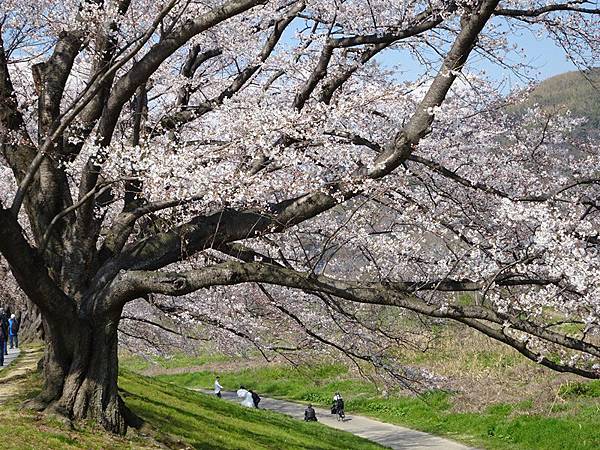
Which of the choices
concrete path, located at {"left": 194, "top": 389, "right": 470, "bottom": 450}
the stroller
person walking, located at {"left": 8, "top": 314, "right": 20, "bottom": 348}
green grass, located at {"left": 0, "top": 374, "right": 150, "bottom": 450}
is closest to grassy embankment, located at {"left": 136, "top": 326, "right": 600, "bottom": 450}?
concrete path, located at {"left": 194, "top": 389, "right": 470, "bottom": 450}

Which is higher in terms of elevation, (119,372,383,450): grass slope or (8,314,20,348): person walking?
(8,314,20,348): person walking

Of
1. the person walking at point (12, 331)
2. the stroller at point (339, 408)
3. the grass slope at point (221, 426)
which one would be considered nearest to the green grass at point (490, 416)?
the stroller at point (339, 408)

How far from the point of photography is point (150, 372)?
1654 inches

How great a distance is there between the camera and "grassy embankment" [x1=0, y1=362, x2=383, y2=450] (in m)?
7.82

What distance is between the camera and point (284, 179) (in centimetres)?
805

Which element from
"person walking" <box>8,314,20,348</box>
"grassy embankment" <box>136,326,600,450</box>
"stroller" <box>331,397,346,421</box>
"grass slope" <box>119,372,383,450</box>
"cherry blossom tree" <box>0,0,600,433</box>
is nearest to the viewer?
"cherry blossom tree" <box>0,0,600,433</box>

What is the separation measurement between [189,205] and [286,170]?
4.08 ft

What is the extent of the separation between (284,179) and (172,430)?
5.14 meters

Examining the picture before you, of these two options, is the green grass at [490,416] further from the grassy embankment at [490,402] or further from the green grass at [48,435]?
the green grass at [48,435]

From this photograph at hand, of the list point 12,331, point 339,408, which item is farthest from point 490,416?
point 12,331

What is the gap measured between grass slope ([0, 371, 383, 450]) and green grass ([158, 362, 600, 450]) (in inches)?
57.3

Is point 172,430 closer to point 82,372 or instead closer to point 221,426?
point 221,426

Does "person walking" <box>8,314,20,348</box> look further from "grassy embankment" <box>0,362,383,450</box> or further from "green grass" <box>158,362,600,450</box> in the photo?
"green grass" <box>158,362,600,450</box>

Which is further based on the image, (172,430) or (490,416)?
(490,416)
